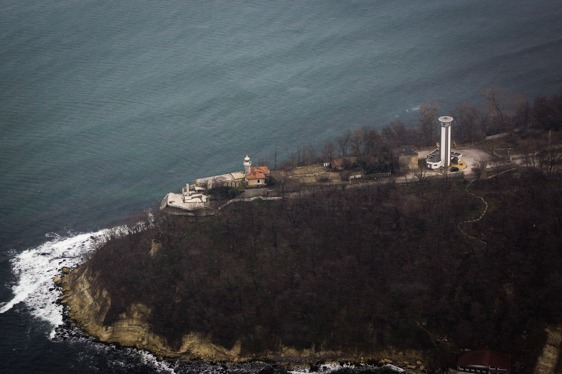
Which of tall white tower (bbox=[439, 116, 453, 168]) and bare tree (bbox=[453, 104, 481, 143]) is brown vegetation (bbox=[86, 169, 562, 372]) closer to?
tall white tower (bbox=[439, 116, 453, 168])

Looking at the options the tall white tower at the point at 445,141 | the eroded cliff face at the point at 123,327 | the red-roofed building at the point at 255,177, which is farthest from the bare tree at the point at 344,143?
the eroded cliff face at the point at 123,327

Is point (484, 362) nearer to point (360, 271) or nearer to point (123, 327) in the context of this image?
point (360, 271)

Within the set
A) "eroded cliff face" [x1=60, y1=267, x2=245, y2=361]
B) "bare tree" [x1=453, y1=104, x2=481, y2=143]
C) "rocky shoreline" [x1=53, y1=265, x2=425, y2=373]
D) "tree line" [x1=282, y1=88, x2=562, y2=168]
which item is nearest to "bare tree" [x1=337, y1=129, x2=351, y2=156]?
"tree line" [x1=282, y1=88, x2=562, y2=168]

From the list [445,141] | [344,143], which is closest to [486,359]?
[445,141]

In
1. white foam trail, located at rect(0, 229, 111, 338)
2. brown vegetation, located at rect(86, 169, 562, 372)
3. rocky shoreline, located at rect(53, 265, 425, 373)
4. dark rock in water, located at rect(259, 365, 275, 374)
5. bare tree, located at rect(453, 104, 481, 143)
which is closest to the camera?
dark rock in water, located at rect(259, 365, 275, 374)

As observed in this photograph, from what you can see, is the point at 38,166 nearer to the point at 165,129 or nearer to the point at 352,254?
the point at 165,129

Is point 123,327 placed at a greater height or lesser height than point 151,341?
greater

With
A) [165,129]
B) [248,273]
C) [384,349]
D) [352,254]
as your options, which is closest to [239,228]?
[248,273]
